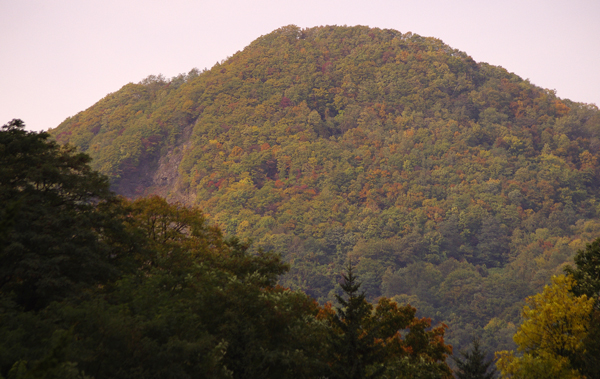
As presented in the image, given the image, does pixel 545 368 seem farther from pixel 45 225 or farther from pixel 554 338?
pixel 45 225

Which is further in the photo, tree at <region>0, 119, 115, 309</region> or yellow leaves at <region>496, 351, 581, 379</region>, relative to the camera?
yellow leaves at <region>496, 351, 581, 379</region>

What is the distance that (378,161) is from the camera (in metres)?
150

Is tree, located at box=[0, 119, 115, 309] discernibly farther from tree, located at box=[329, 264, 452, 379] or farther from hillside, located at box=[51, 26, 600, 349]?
hillside, located at box=[51, 26, 600, 349]

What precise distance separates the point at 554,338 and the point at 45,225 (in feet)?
79.6

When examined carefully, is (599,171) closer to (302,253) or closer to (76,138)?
(302,253)

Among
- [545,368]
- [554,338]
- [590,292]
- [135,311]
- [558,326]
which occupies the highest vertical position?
[590,292]

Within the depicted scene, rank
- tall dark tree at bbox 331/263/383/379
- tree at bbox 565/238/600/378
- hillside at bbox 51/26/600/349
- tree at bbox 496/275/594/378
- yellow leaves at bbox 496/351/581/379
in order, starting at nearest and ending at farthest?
1. tall dark tree at bbox 331/263/383/379
2. tree at bbox 565/238/600/378
3. yellow leaves at bbox 496/351/581/379
4. tree at bbox 496/275/594/378
5. hillside at bbox 51/26/600/349

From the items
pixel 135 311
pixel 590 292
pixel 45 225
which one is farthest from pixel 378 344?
pixel 45 225

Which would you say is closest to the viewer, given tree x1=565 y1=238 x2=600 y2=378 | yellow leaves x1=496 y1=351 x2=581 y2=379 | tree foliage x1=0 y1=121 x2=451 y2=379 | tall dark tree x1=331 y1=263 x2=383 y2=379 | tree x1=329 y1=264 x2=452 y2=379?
tree foliage x1=0 y1=121 x2=451 y2=379

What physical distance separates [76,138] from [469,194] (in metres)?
109

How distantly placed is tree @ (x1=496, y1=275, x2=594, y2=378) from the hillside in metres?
64.7

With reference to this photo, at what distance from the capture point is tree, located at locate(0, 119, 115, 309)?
20.9 metres

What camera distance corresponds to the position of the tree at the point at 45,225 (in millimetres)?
20906

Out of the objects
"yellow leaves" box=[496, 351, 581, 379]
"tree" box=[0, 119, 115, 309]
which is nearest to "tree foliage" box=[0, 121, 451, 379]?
"tree" box=[0, 119, 115, 309]
